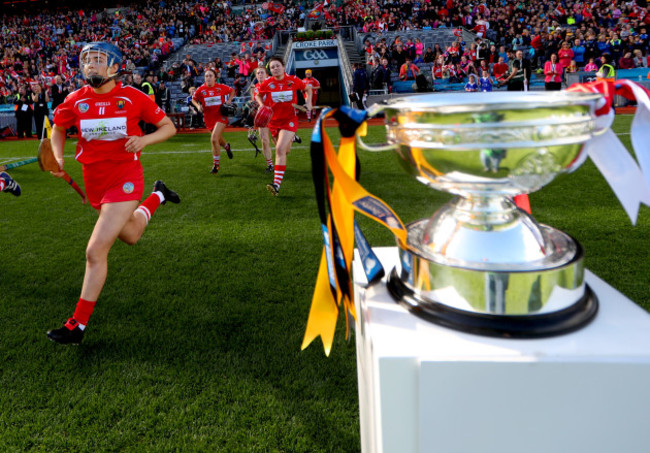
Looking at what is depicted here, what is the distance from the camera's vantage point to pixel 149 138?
253 cm

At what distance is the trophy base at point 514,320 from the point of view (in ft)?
2.29

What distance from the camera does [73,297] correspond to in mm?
2869

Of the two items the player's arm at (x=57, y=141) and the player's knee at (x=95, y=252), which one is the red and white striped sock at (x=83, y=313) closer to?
the player's knee at (x=95, y=252)

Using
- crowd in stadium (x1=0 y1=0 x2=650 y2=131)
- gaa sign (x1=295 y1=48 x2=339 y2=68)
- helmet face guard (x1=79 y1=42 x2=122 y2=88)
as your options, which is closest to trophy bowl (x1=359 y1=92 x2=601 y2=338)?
helmet face guard (x1=79 y1=42 x2=122 y2=88)

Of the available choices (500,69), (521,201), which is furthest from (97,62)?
(500,69)

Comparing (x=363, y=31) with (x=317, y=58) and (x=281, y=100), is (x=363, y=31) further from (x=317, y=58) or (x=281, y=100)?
(x=281, y=100)

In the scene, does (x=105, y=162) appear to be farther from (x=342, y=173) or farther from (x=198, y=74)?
(x=198, y=74)

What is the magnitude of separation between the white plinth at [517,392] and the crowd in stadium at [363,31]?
13.2 m

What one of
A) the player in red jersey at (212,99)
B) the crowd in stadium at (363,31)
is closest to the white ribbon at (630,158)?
the player in red jersey at (212,99)

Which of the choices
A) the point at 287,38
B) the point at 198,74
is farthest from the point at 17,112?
the point at 287,38

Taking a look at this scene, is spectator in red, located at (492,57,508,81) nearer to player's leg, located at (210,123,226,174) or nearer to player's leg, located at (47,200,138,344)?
player's leg, located at (210,123,226,174)

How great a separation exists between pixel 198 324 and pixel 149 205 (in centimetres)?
126

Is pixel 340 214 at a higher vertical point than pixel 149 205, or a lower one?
higher

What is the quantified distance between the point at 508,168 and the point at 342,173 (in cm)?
28
